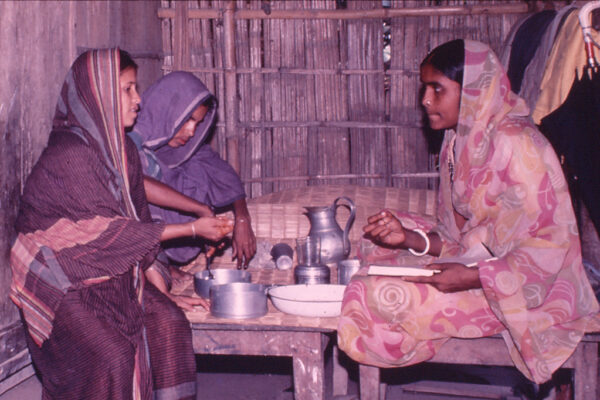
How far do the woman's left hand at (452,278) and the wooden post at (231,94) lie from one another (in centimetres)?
347

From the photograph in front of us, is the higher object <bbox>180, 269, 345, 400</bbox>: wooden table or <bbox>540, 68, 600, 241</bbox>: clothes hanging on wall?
<bbox>540, 68, 600, 241</bbox>: clothes hanging on wall

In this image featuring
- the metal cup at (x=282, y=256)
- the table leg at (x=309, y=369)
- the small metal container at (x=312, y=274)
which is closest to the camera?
the table leg at (x=309, y=369)

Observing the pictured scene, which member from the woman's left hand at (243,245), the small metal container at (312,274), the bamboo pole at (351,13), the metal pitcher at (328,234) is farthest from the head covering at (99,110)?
the bamboo pole at (351,13)

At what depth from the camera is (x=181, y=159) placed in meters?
3.81

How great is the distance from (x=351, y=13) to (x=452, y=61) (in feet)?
9.91

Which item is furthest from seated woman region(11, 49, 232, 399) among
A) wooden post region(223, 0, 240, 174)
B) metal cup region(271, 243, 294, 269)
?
wooden post region(223, 0, 240, 174)

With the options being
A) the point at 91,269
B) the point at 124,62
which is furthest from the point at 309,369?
the point at 124,62

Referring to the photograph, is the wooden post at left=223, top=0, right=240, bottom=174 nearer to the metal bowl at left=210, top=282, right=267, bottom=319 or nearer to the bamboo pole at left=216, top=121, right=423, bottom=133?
the bamboo pole at left=216, top=121, right=423, bottom=133

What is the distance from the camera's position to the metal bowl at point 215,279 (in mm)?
2885

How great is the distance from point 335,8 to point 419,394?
3580mm

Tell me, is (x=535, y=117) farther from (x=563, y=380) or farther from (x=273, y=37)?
(x=273, y=37)

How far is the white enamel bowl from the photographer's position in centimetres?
252

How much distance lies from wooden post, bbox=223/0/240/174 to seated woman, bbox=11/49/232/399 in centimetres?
295

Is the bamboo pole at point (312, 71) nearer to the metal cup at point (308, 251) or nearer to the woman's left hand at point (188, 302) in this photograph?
the metal cup at point (308, 251)
